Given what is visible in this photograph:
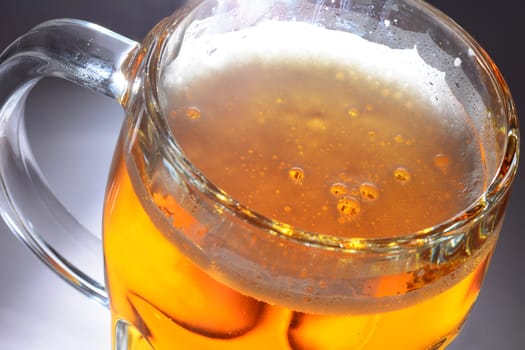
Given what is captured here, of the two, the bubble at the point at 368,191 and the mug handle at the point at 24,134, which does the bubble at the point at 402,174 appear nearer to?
the bubble at the point at 368,191

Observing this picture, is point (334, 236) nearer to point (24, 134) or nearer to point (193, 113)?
point (193, 113)

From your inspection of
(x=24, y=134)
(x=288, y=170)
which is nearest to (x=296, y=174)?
(x=288, y=170)

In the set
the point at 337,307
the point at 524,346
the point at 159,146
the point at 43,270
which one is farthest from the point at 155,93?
the point at 524,346

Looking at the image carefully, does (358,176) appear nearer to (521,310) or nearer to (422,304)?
(422,304)

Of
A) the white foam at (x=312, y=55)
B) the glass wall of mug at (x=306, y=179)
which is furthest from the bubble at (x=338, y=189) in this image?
the white foam at (x=312, y=55)

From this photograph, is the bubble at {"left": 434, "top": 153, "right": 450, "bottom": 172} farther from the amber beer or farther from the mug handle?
the mug handle

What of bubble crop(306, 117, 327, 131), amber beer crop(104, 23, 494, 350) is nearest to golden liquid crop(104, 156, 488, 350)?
amber beer crop(104, 23, 494, 350)

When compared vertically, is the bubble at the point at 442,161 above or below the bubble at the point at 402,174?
above
